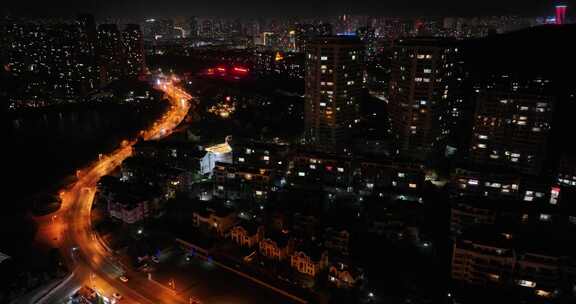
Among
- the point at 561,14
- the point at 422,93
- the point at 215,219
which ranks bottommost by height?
the point at 215,219

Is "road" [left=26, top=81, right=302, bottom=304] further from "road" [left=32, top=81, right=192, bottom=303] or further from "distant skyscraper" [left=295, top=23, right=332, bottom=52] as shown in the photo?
"distant skyscraper" [left=295, top=23, right=332, bottom=52]

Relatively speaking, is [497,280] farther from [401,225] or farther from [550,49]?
[550,49]

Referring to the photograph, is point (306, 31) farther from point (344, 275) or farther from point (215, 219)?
point (344, 275)

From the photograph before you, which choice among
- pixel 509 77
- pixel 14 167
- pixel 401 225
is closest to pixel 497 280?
pixel 401 225

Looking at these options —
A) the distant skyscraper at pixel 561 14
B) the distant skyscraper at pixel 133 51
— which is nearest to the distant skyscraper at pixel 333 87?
the distant skyscraper at pixel 561 14

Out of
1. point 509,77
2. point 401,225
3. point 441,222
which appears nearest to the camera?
point 401,225

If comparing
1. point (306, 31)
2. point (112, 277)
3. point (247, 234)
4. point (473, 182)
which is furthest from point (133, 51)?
point (473, 182)

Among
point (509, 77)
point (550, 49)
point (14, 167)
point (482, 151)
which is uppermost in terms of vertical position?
point (550, 49)
